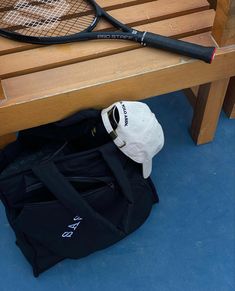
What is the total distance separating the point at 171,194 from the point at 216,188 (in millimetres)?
154

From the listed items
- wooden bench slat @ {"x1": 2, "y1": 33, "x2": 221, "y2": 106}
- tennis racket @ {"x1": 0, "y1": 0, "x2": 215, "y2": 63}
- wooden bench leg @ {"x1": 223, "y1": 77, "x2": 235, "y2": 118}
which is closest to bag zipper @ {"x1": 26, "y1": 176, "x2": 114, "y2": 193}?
wooden bench slat @ {"x1": 2, "y1": 33, "x2": 221, "y2": 106}

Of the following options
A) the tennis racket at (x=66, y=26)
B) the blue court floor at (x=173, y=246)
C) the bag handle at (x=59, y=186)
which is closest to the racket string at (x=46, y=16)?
the tennis racket at (x=66, y=26)

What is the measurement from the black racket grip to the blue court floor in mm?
473

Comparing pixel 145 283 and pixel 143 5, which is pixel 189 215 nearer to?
pixel 145 283

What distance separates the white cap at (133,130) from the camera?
1.09m

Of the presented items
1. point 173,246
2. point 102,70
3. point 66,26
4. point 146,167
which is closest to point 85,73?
point 102,70

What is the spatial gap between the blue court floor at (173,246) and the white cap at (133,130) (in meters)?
0.33

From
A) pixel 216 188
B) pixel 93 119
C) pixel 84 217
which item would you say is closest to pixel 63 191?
pixel 84 217

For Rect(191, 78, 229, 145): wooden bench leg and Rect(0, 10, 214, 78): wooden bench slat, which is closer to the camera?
Rect(0, 10, 214, 78): wooden bench slat

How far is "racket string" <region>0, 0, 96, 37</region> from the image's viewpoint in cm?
123

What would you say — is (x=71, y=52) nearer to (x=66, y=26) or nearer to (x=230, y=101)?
(x=66, y=26)

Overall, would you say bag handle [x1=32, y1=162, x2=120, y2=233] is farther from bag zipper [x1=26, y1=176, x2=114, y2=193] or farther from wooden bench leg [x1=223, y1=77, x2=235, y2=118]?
wooden bench leg [x1=223, y1=77, x2=235, y2=118]

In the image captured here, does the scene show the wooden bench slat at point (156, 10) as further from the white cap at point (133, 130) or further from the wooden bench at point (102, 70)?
the white cap at point (133, 130)

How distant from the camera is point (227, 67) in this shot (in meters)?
1.22
